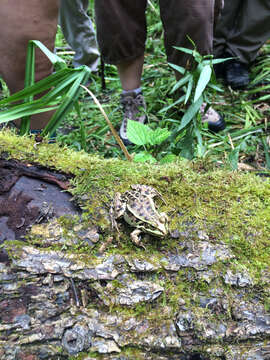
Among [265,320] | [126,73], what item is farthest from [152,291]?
[126,73]

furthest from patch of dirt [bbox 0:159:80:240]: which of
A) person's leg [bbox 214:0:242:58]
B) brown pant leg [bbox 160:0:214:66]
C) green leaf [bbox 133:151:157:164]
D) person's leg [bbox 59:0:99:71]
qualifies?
person's leg [bbox 214:0:242:58]

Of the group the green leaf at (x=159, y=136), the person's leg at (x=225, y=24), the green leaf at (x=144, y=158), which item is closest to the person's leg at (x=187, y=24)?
the green leaf at (x=159, y=136)

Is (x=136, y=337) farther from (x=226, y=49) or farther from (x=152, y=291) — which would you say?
(x=226, y=49)

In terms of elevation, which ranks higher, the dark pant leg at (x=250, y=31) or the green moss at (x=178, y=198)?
the dark pant leg at (x=250, y=31)

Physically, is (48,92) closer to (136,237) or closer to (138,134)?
(138,134)

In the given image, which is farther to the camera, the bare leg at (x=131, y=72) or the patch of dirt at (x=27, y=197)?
the bare leg at (x=131, y=72)

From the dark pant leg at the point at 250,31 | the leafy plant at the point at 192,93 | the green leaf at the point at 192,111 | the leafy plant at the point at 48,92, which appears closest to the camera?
the leafy plant at the point at 48,92

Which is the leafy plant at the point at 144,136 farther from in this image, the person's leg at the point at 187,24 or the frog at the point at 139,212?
the frog at the point at 139,212
